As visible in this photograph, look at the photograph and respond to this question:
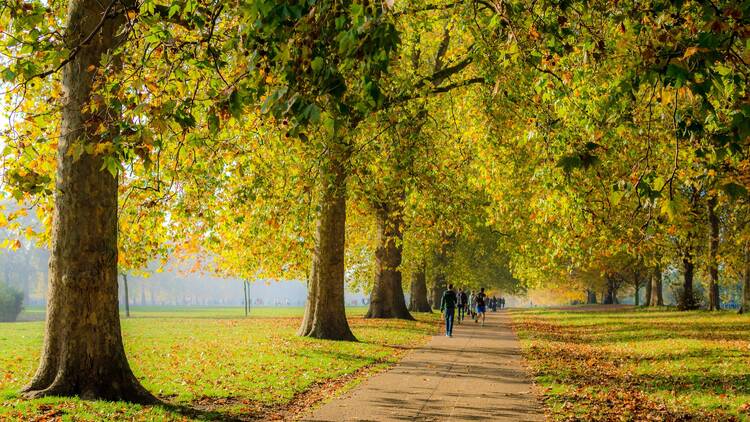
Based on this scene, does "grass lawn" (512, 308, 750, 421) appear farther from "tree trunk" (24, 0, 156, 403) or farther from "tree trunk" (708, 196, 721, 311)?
"tree trunk" (708, 196, 721, 311)

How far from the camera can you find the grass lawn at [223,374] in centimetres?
926

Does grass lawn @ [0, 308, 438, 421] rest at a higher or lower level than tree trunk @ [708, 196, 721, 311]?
lower

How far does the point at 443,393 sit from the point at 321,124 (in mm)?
7317

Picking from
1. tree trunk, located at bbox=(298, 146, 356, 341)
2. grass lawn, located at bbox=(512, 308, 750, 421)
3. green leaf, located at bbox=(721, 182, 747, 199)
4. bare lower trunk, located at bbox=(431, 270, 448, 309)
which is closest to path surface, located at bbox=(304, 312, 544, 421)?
grass lawn, located at bbox=(512, 308, 750, 421)

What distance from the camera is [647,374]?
1462cm

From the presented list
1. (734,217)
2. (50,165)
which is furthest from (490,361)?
(734,217)

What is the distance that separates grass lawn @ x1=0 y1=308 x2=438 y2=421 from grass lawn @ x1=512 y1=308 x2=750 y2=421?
4.08m

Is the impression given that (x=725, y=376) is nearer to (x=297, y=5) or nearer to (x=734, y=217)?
(x=297, y=5)

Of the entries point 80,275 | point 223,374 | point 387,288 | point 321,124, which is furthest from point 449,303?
point 321,124

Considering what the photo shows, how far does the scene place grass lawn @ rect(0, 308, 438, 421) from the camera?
9.26m

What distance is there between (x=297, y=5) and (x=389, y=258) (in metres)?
29.6

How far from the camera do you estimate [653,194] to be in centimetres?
518

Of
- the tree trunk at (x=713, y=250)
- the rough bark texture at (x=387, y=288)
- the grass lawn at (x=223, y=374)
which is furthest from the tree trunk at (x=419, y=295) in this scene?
the grass lawn at (x=223, y=374)

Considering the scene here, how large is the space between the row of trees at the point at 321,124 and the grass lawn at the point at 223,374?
78 cm
